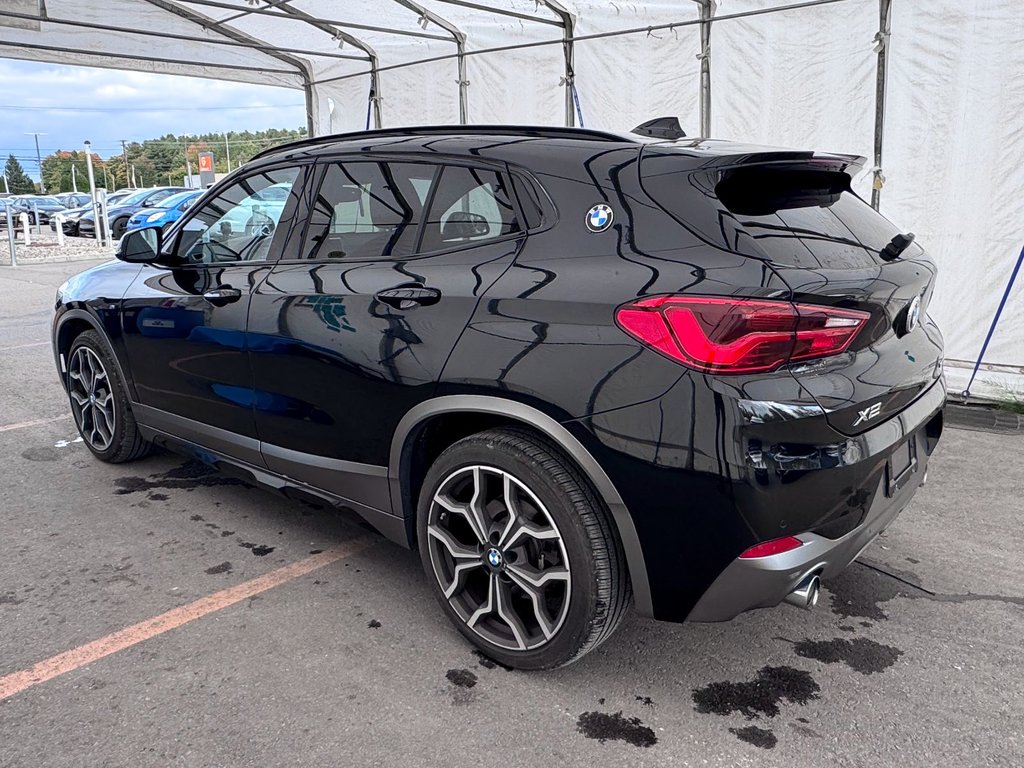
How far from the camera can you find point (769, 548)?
2.14 meters

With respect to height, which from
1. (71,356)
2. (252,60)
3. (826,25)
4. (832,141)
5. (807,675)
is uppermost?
(252,60)

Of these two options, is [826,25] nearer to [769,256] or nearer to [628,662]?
[769,256]

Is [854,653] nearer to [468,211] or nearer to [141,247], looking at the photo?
[468,211]

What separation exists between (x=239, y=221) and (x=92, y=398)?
5.35ft

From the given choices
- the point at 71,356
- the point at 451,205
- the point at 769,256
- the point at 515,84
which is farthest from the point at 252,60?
the point at 769,256

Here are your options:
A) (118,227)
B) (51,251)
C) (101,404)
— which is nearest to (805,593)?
(101,404)

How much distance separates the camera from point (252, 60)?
35.0 feet

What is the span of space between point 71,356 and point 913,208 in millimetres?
5821

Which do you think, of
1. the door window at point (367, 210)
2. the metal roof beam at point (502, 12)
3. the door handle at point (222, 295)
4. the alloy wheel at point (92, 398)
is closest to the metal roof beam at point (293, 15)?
the metal roof beam at point (502, 12)

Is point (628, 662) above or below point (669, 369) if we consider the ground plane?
below

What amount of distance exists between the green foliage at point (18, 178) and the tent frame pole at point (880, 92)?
359ft

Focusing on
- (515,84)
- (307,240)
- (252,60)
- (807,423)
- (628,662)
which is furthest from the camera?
(252,60)

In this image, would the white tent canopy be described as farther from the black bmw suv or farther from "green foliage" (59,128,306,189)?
"green foliage" (59,128,306,189)

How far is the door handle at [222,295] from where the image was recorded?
3.38 metres
